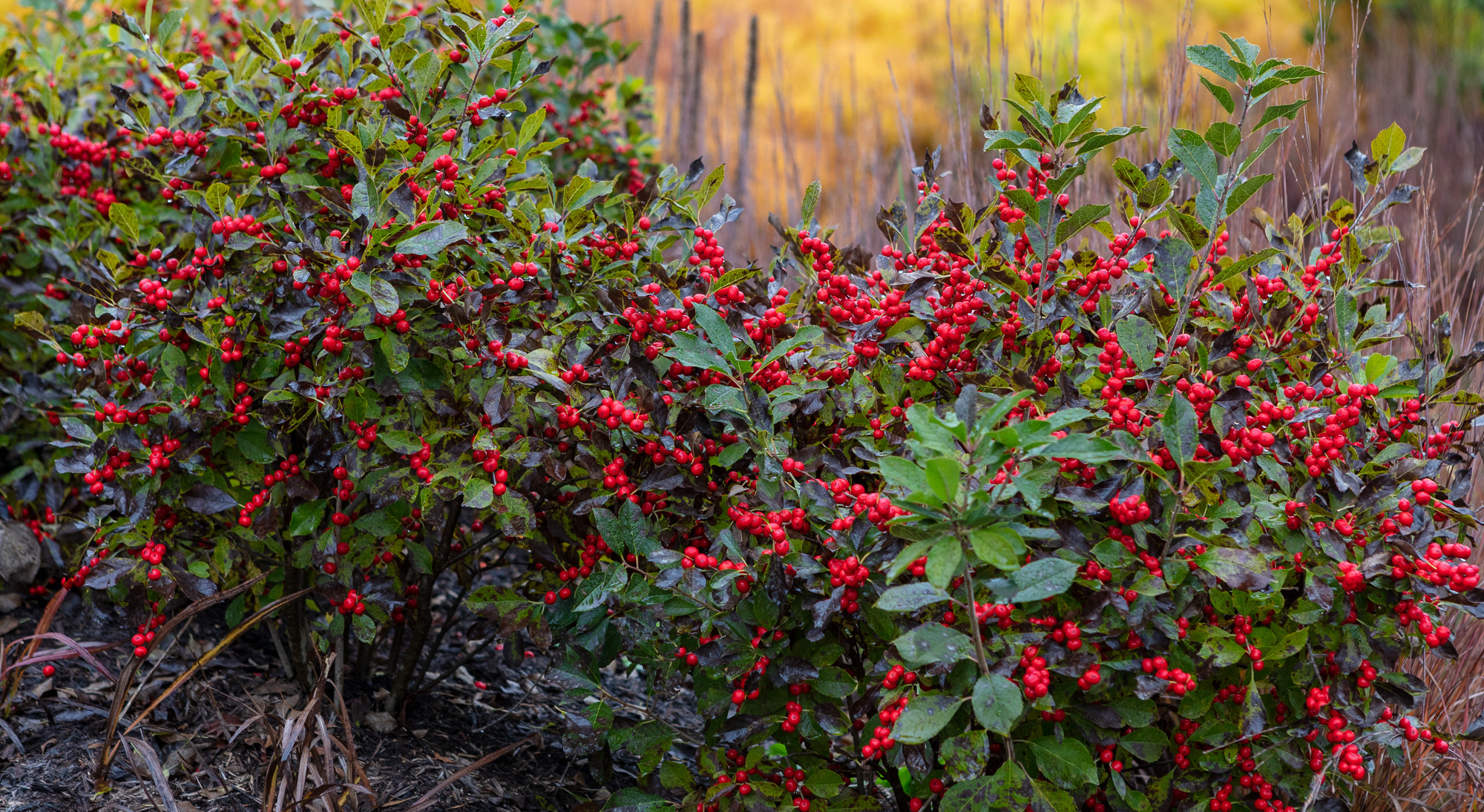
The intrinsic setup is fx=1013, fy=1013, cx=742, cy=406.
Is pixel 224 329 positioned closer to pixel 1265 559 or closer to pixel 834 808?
pixel 834 808

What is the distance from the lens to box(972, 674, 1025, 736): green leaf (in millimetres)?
1160

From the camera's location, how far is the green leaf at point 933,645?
3.84ft

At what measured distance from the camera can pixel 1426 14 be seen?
26.2ft

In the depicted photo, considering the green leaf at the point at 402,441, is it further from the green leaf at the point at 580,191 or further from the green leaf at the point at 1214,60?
the green leaf at the point at 1214,60

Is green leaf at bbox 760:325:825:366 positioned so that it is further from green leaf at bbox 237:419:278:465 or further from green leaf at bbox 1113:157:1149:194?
green leaf at bbox 237:419:278:465

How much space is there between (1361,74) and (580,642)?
837 cm

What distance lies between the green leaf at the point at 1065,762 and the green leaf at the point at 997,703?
0.69 ft

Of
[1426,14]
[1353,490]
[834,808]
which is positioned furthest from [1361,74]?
[834,808]

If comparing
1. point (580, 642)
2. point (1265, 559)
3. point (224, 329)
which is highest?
point (224, 329)

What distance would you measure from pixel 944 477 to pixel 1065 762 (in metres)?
0.53

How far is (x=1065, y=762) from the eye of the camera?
4.41 feet

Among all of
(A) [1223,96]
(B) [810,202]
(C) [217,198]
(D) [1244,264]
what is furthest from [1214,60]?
(C) [217,198]

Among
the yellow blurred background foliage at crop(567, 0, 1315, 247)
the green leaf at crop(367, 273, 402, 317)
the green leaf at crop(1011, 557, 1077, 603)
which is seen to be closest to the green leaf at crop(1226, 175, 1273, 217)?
the green leaf at crop(1011, 557, 1077, 603)

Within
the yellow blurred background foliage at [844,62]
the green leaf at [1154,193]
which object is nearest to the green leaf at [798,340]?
the green leaf at [1154,193]
